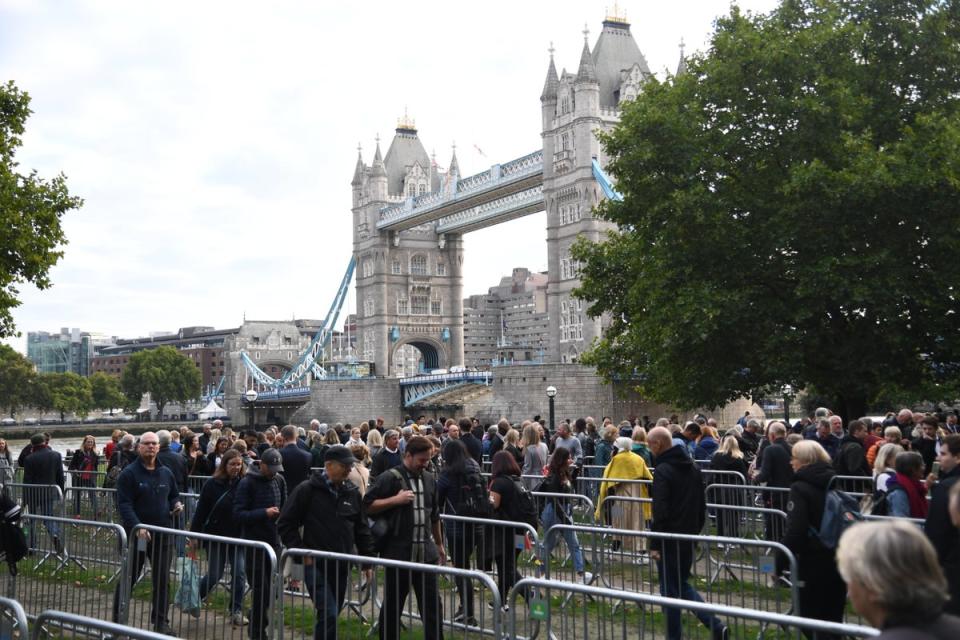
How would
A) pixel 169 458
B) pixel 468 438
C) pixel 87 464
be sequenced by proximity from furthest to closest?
1. pixel 87 464
2. pixel 468 438
3. pixel 169 458

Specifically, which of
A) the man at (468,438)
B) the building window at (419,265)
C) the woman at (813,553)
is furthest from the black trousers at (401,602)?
the building window at (419,265)

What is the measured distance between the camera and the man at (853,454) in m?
12.5

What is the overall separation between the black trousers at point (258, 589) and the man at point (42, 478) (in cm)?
687

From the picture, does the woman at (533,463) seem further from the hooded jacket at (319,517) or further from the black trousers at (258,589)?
the hooded jacket at (319,517)

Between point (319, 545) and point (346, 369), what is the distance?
78607mm

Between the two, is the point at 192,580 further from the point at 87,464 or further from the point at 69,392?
the point at 69,392

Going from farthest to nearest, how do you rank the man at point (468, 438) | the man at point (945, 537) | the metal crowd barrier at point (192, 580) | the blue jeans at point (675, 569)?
the man at point (468, 438) < the blue jeans at point (675, 569) < the metal crowd barrier at point (192, 580) < the man at point (945, 537)

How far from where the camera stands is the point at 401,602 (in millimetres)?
7055

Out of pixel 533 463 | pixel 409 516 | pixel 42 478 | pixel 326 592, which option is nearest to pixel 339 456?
pixel 409 516

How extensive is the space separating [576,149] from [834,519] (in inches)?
2260

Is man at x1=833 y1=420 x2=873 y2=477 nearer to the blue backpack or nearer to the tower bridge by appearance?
the blue backpack

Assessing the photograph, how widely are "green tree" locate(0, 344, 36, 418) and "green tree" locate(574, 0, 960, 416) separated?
92539mm

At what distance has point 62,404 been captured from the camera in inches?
4188

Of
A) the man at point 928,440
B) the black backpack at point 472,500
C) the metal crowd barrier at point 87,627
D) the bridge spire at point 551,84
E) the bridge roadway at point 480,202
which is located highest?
the bridge spire at point 551,84
